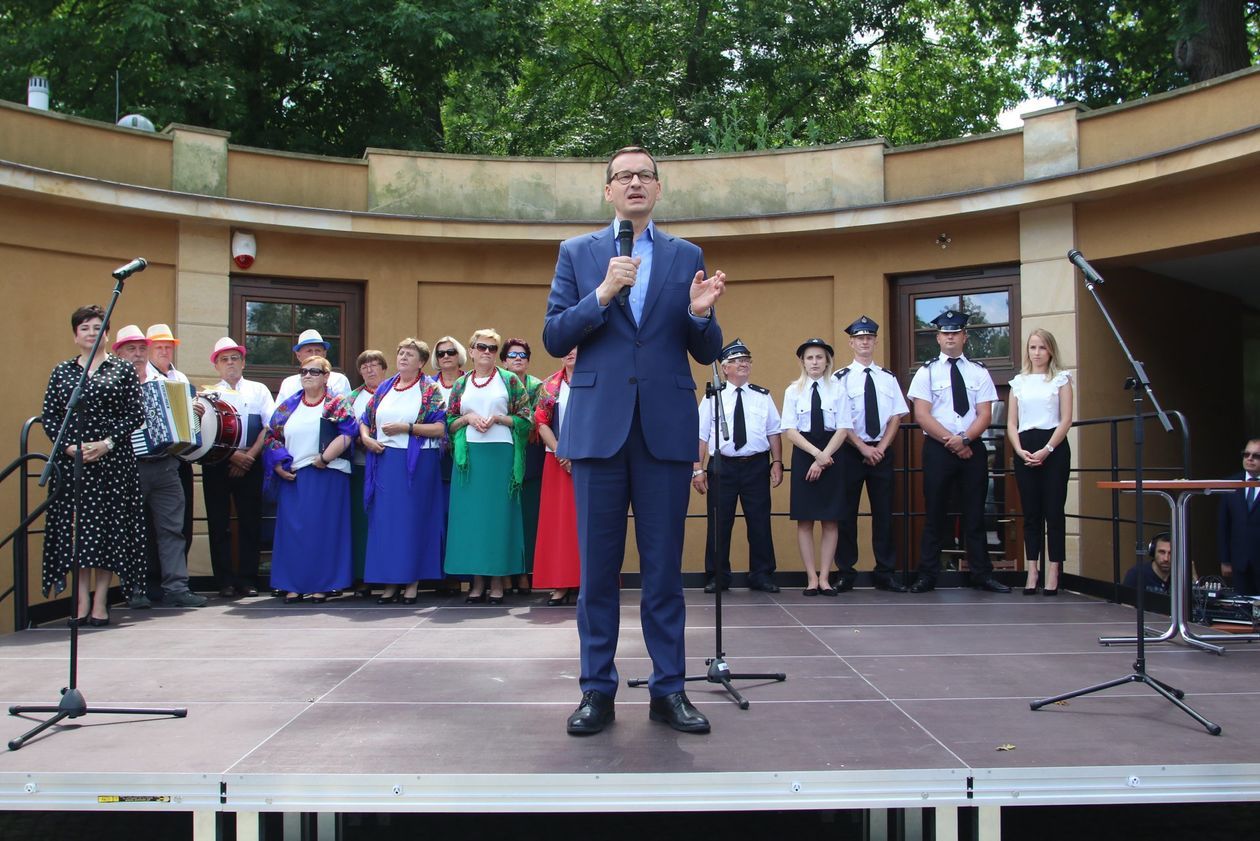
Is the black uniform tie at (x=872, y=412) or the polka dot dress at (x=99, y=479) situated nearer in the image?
the polka dot dress at (x=99, y=479)

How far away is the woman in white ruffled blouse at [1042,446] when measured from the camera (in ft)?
24.4

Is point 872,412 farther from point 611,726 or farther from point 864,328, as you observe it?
point 611,726

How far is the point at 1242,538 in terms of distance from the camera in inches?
352

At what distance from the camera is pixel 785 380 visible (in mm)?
11297

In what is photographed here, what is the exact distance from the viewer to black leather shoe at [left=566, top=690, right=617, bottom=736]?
368 centimetres

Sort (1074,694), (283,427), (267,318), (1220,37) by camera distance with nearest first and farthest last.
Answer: (1074,694) → (283,427) → (267,318) → (1220,37)

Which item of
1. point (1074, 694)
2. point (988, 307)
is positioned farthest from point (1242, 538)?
point (1074, 694)

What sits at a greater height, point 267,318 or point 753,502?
point 267,318

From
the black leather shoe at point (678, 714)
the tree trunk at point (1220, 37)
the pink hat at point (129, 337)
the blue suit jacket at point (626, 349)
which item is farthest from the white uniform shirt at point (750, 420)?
the tree trunk at point (1220, 37)

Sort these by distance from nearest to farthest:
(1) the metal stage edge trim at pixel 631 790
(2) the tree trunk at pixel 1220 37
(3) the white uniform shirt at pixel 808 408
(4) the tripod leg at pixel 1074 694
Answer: (1) the metal stage edge trim at pixel 631 790, (4) the tripod leg at pixel 1074 694, (3) the white uniform shirt at pixel 808 408, (2) the tree trunk at pixel 1220 37

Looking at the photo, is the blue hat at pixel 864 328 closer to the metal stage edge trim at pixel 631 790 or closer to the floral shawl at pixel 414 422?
the floral shawl at pixel 414 422

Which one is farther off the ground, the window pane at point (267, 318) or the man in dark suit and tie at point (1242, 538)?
the window pane at point (267, 318)

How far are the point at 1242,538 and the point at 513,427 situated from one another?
602 cm

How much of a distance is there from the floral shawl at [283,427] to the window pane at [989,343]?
243 inches
